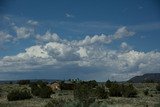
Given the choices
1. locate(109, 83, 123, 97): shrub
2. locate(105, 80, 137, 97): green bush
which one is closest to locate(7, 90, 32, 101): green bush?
locate(109, 83, 123, 97): shrub

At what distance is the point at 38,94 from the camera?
157ft

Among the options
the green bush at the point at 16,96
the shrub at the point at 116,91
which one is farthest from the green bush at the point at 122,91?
the green bush at the point at 16,96

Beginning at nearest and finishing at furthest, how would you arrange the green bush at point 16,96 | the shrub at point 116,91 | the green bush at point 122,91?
the green bush at point 16,96, the green bush at point 122,91, the shrub at point 116,91

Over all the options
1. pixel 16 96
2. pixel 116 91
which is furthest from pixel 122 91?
pixel 16 96

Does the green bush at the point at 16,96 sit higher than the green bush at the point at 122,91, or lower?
lower

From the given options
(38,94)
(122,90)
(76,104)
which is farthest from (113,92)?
(76,104)

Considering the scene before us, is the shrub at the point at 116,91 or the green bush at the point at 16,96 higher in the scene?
the shrub at the point at 116,91

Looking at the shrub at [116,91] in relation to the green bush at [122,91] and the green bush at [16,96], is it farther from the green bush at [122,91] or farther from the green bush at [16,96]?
the green bush at [16,96]

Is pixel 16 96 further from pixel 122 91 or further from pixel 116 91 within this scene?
pixel 122 91

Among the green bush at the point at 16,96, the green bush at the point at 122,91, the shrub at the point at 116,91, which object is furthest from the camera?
the shrub at the point at 116,91

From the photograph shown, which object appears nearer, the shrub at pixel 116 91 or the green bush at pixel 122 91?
the green bush at pixel 122 91

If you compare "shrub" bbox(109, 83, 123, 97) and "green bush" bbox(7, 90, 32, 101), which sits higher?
"shrub" bbox(109, 83, 123, 97)

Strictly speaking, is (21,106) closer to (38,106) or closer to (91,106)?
(38,106)

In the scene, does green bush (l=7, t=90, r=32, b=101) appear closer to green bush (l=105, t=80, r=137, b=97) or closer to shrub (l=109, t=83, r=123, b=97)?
shrub (l=109, t=83, r=123, b=97)
